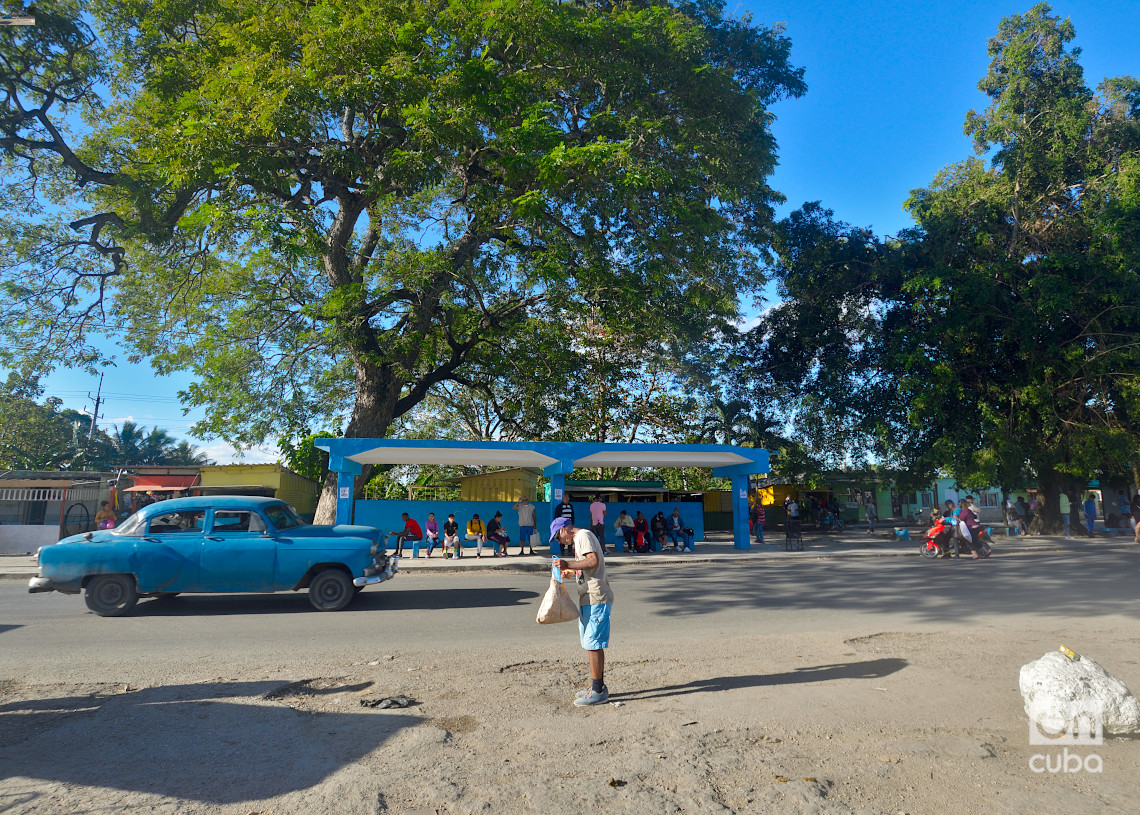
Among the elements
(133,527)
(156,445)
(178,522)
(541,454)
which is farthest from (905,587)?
(156,445)

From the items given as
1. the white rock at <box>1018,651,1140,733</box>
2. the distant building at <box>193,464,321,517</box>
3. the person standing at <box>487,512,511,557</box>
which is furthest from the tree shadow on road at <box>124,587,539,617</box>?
the distant building at <box>193,464,321,517</box>

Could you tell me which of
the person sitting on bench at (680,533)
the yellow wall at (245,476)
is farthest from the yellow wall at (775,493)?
the yellow wall at (245,476)

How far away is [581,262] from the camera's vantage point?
18047 mm

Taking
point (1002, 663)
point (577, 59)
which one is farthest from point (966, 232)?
point (1002, 663)

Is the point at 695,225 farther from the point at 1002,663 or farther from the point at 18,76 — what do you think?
the point at 18,76

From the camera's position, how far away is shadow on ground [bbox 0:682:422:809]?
404cm

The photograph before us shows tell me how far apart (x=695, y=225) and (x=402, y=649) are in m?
12.4

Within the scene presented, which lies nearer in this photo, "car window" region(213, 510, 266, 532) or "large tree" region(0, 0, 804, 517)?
"car window" region(213, 510, 266, 532)

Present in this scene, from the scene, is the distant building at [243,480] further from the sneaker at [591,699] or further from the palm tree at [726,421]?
the sneaker at [591,699]

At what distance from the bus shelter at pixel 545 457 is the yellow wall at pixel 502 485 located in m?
3.66

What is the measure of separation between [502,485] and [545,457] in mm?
7237

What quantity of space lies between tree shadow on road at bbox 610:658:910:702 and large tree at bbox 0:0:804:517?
Answer: 418 inches

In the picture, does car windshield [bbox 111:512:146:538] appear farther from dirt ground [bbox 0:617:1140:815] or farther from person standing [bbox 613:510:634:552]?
person standing [bbox 613:510:634:552]

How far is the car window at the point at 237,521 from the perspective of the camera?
9648 mm
